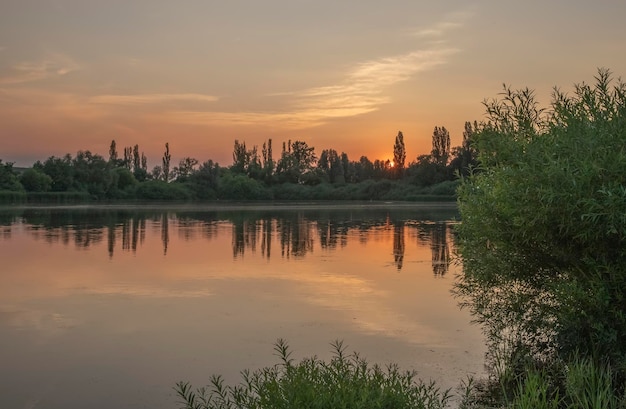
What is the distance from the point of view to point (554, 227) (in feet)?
26.1

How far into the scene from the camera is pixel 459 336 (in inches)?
437

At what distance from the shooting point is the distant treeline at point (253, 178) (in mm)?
94812

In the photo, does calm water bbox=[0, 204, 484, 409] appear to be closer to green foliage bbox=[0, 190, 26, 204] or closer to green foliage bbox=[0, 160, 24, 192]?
green foliage bbox=[0, 190, 26, 204]

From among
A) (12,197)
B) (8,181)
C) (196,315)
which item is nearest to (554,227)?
(196,315)

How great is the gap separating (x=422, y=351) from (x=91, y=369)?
500 cm

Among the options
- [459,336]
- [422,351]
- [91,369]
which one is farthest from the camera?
[459,336]

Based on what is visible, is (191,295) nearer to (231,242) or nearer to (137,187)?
(231,242)

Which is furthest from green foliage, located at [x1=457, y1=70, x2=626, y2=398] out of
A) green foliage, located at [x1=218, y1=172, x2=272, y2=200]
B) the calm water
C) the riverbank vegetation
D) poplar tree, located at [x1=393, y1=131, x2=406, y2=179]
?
poplar tree, located at [x1=393, y1=131, x2=406, y2=179]

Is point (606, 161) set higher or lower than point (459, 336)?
higher

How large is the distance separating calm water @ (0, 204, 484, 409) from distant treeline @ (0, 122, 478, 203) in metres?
67.4

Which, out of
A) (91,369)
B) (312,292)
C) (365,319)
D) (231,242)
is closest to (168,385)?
(91,369)

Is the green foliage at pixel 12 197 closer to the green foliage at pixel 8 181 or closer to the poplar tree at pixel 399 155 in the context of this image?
the green foliage at pixel 8 181

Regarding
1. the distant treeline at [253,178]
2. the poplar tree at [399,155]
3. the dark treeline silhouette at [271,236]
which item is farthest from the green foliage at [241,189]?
the dark treeline silhouette at [271,236]

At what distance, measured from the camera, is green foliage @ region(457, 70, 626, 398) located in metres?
7.40
